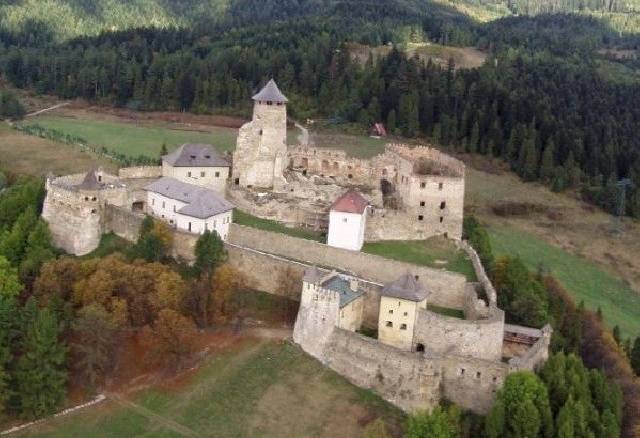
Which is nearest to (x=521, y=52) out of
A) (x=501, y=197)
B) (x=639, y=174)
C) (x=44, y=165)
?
(x=639, y=174)

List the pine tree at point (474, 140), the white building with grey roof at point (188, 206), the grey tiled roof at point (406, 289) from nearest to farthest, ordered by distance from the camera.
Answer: the grey tiled roof at point (406, 289)
the white building with grey roof at point (188, 206)
the pine tree at point (474, 140)

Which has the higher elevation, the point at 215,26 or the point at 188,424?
the point at 215,26

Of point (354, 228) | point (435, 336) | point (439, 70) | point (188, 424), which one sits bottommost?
point (188, 424)

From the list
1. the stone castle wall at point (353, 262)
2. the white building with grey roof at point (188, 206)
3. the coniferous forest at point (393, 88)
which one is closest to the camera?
the stone castle wall at point (353, 262)

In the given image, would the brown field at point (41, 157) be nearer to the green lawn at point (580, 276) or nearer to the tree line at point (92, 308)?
the tree line at point (92, 308)

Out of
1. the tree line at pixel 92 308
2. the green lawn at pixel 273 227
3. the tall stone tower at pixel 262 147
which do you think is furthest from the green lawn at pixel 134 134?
the tree line at pixel 92 308

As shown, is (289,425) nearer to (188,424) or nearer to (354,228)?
(188,424)
